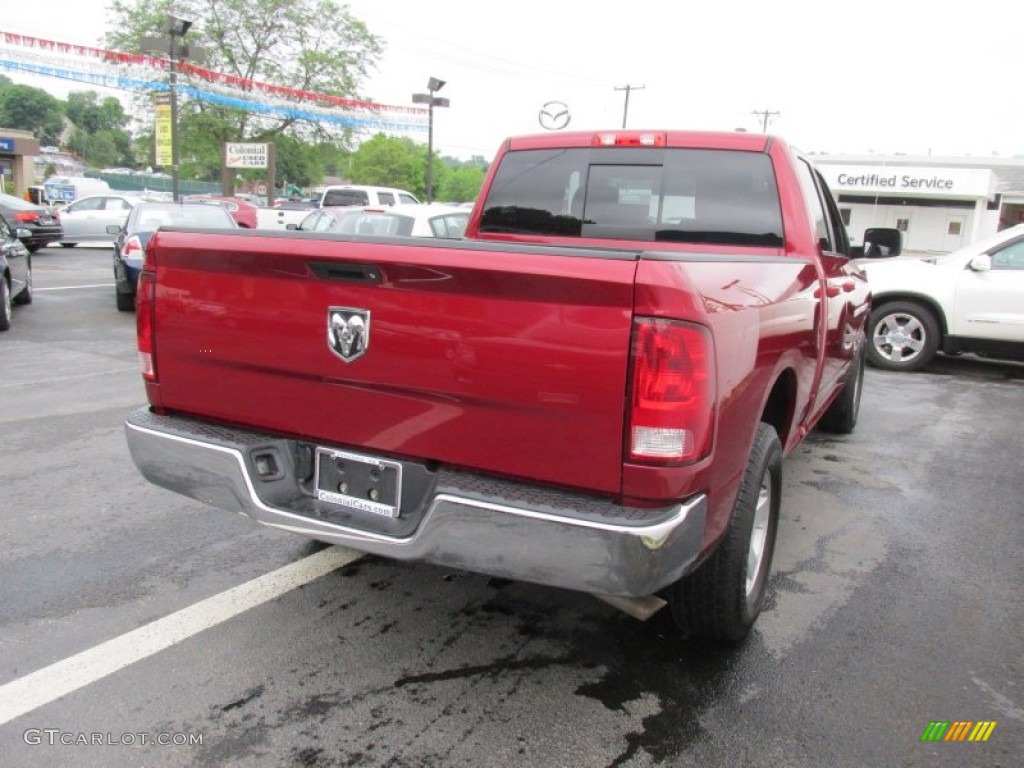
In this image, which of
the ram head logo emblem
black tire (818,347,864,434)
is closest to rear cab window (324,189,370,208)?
black tire (818,347,864,434)

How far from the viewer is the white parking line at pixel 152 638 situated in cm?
258

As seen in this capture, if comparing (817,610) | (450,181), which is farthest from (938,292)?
(450,181)

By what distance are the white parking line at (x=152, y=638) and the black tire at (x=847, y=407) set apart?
403cm

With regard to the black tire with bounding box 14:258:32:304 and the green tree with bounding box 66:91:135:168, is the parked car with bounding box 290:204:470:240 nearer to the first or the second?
the black tire with bounding box 14:258:32:304

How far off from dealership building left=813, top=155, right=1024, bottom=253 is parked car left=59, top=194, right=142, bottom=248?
27.6m

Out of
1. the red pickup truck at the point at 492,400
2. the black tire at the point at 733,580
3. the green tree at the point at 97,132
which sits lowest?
the black tire at the point at 733,580

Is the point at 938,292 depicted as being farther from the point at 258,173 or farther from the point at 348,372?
the point at 258,173

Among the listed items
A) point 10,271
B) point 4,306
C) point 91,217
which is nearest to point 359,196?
point 91,217

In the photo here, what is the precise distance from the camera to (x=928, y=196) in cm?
3562

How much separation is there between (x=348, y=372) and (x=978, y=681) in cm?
248

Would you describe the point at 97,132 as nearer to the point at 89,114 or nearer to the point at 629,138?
the point at 89,114

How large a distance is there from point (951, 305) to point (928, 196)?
102ft

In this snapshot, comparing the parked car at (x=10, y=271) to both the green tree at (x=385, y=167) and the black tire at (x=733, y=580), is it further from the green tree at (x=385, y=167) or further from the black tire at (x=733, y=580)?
the green tree at (x=385, y=167)

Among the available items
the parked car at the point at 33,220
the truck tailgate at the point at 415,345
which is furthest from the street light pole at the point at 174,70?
the truck tailgate at the point at 415,345
